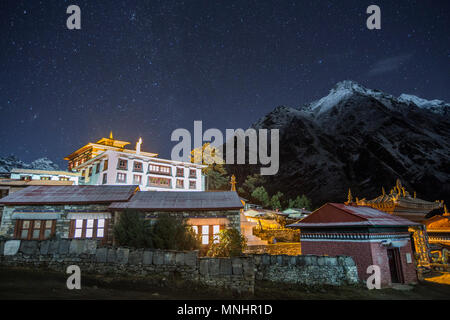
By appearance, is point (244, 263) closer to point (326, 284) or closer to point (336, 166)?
point (326, 284)

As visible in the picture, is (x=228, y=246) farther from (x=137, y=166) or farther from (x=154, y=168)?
(x=154, y=168)

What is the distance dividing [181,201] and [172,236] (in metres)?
4.64

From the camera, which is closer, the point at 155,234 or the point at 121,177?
the point at 155,234

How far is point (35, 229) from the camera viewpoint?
1841cm

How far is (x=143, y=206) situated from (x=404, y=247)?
1807 centimetres

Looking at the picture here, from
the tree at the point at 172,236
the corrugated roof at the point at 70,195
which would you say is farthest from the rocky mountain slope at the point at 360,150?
the tree at the point at 172,236

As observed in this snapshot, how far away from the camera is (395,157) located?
104125 millimetres

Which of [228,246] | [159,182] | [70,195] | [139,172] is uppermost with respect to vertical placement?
[139,172]

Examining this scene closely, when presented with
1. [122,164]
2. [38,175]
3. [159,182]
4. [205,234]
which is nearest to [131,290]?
[205,234]

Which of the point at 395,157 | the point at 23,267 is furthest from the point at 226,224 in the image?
the point at 395,157
